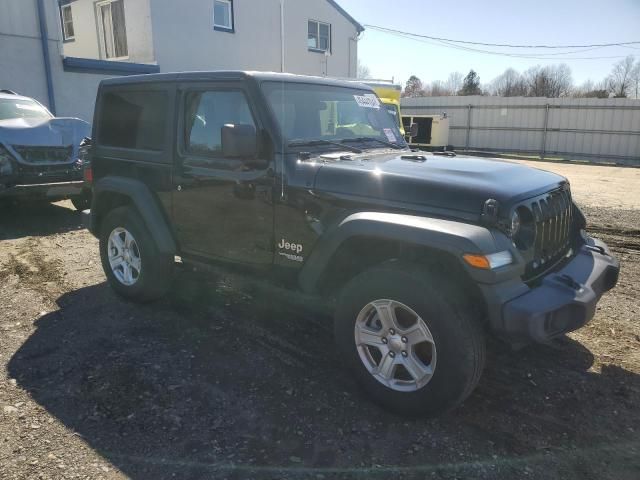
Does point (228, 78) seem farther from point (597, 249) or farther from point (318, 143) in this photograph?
point (597, 249)

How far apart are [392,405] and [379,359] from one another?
0.95 feet

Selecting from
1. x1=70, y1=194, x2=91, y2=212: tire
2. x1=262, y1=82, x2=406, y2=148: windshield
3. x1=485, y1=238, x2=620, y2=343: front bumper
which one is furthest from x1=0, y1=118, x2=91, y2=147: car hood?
x1=485, y1=238, x2=620, y2=343: front bumper

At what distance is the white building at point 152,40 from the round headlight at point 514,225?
42.0 feet

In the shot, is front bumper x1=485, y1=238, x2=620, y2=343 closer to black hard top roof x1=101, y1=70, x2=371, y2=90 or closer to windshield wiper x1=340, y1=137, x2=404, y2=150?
windshield wiper x1=340, y1=137, x2=404, y2=150

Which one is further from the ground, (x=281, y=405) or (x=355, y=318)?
(x=355, y=318)

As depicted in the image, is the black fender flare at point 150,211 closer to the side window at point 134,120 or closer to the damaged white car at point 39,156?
the side window at point 134,120

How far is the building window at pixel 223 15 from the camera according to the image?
17.3 meters

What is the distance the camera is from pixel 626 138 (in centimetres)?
2078

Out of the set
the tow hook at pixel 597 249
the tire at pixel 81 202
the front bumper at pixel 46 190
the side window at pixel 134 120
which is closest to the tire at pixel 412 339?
the tow hook at pixel 597 249

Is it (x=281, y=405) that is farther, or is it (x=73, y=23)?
(x=73, y=23)

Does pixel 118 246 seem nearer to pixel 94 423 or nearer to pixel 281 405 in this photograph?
pixel 94 423

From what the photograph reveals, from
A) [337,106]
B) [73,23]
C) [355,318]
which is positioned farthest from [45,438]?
[73,23]

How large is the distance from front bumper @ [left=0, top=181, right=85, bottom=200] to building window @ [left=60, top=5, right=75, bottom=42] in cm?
1328

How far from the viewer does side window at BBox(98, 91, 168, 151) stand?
4.27 m
